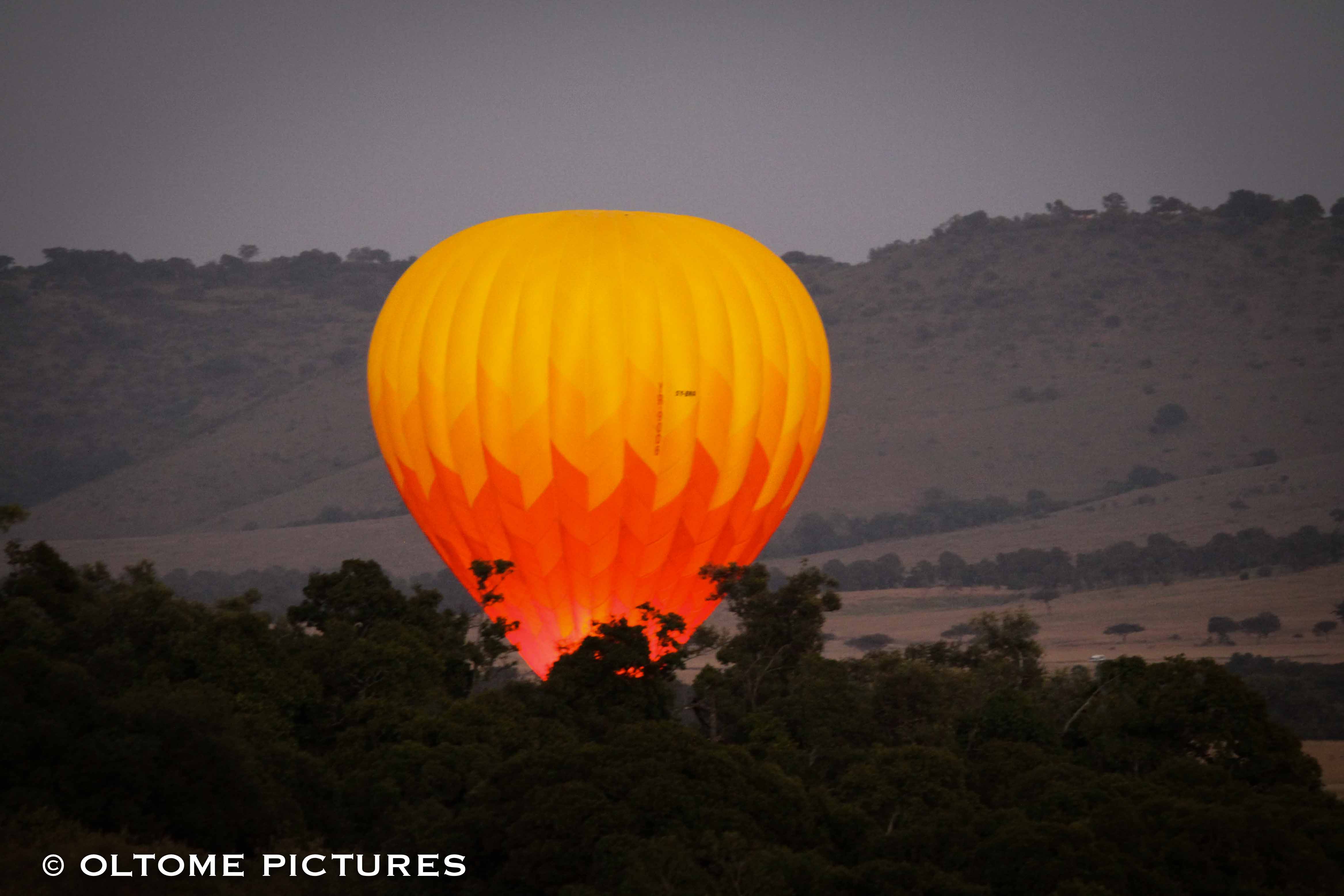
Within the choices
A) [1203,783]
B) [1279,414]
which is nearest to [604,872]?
[1203,783]

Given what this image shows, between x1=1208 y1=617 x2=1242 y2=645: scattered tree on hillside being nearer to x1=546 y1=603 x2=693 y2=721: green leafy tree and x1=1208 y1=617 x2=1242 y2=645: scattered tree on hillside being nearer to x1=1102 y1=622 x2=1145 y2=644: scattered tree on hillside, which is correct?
x1=1102 y1=622 x2=1145 y2=644: scattered tree on hillside

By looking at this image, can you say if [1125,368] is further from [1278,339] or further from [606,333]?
[606,333]

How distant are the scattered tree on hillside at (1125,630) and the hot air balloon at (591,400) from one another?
55.8m

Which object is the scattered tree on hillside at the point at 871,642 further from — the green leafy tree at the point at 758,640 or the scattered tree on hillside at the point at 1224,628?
the green leafy tree at the point at 758,640

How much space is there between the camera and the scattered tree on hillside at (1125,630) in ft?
261

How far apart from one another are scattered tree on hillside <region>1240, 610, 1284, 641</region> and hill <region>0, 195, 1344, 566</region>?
29.0 m

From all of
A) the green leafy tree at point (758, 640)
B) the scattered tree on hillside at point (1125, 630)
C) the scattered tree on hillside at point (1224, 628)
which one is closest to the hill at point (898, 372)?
the scattered tree on hillside at point (1224, 628)

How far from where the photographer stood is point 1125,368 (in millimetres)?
137375

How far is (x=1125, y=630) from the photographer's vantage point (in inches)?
3179

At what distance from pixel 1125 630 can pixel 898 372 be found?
5899 cm

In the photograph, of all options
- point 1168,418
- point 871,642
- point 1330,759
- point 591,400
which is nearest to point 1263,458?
point 1168,418

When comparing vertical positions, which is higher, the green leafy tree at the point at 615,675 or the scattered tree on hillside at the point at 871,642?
the scattered tree on hillside at the point at 871,642

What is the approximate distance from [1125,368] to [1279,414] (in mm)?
16947

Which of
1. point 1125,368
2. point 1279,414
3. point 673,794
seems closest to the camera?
point 673,794
